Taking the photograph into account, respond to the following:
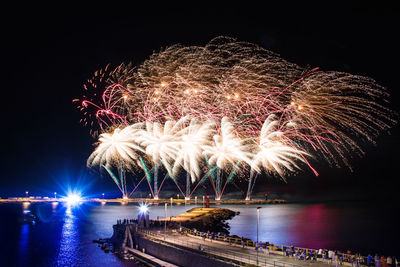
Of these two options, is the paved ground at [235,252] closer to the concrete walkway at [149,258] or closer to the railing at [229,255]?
the railing at [229,255]

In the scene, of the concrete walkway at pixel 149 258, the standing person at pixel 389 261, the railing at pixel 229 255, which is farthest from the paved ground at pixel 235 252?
the standing person at pixel 389 261

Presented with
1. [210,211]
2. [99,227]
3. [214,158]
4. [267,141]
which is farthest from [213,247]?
[99,227]

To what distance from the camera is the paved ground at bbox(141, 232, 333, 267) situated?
28.2m

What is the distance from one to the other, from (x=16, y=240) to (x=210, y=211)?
127 feet

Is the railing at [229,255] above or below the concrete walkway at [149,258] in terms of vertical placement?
above

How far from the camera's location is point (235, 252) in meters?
33.2

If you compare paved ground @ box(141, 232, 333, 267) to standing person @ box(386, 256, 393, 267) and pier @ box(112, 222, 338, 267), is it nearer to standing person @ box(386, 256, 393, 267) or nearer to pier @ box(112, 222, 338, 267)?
pier @ box(112, 222, 338, 267)

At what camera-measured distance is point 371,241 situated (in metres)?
65.7

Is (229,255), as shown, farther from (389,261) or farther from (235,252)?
(389,261)

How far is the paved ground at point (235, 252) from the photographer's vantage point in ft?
92.4

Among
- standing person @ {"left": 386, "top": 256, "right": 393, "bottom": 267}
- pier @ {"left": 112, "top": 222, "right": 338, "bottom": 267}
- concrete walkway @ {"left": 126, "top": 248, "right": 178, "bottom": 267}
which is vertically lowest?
concrete walkway @ {"left": 126, "top": 248, "right": 178, "bottom": 267}

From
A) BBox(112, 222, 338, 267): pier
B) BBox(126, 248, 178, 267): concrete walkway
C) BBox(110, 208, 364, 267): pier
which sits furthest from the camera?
BBox(126, 248, 178, 267): concrete walkway

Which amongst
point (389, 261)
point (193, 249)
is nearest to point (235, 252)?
point (193, 249)

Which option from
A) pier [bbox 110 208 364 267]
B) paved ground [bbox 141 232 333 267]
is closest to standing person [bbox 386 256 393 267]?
pier [bbox 110 208 364 267]
